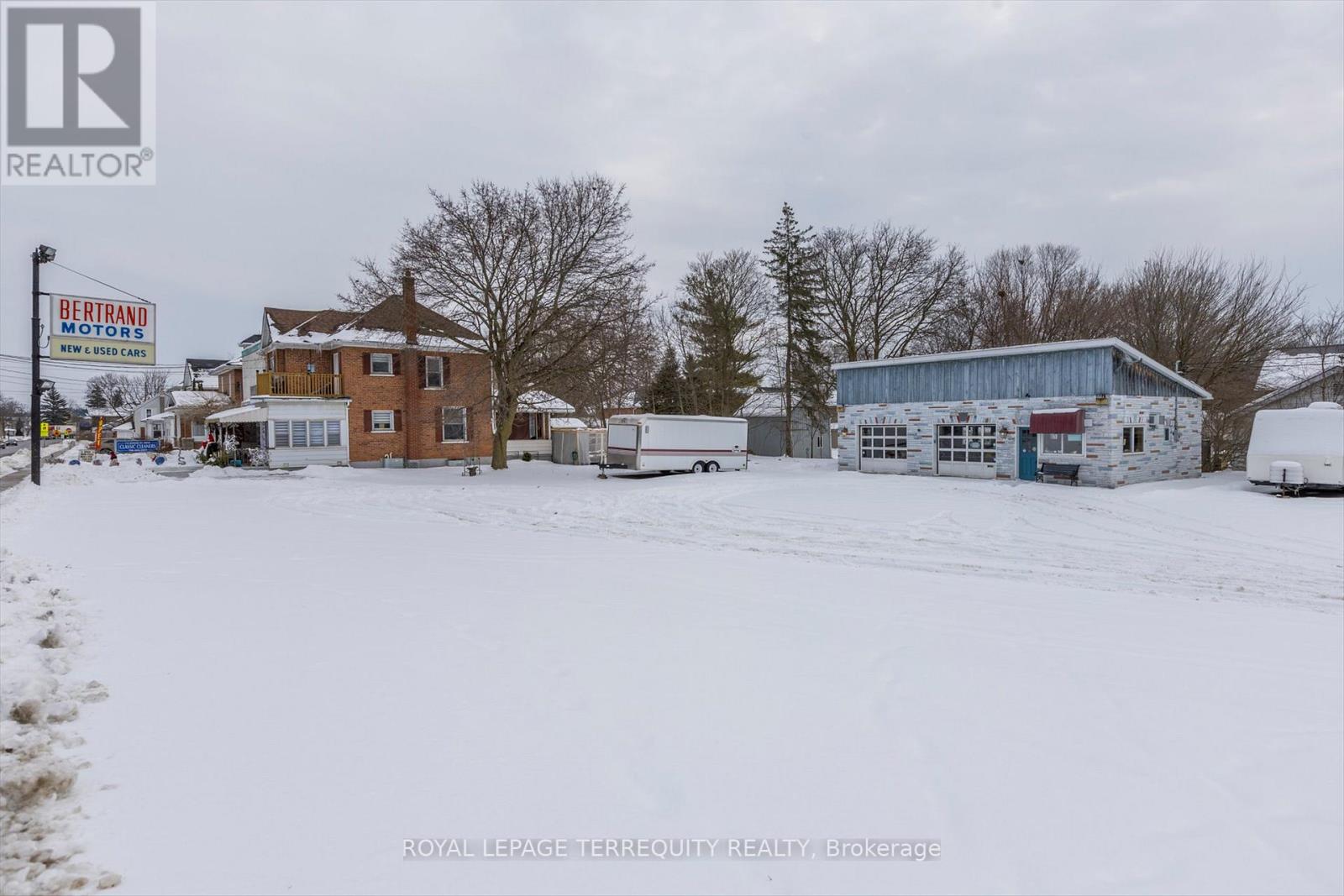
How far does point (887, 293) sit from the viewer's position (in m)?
38.3

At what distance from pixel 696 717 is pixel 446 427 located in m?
32.8

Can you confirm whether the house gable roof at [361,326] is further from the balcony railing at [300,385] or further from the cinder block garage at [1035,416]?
the cinder block garage at [1035,416]

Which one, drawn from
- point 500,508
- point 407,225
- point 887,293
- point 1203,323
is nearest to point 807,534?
point 500,508

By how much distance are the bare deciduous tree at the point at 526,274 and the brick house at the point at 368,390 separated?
82.7 inches

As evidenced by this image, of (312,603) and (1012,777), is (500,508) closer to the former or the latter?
(312,603)

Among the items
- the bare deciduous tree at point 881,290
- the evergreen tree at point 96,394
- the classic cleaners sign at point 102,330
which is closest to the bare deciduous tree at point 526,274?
the classic cleaners sign at point 102,330

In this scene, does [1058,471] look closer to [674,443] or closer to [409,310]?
[674,443]

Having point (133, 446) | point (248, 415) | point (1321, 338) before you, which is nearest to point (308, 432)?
point (248, 415)

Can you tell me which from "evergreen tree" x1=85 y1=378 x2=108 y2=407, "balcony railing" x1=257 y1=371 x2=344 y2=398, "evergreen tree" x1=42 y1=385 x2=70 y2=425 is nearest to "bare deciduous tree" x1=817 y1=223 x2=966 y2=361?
"balcony railing" x1=257 y1=371 x2=344 y2=398

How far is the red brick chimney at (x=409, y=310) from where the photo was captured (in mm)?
27219

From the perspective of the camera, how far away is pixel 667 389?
4459 cm

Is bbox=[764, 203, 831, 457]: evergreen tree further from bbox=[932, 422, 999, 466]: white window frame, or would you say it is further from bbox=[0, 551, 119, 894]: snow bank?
bbox=[0, 551, 119, 894]: snow bank

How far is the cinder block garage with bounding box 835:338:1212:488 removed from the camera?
871 inches

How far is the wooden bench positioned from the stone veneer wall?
210 mm
